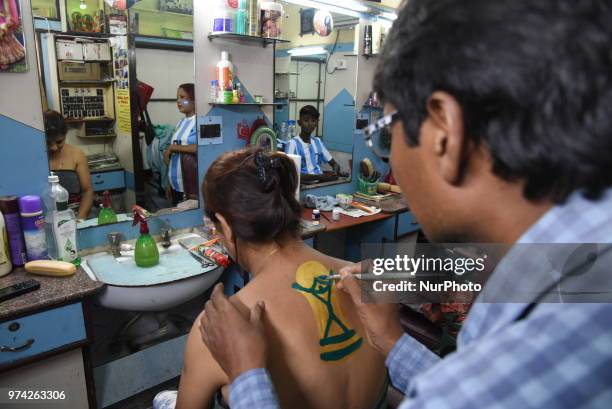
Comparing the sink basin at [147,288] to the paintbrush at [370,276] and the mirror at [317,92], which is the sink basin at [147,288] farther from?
the mirror at [317,92]

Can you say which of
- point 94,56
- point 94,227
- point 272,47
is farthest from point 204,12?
point 94,227

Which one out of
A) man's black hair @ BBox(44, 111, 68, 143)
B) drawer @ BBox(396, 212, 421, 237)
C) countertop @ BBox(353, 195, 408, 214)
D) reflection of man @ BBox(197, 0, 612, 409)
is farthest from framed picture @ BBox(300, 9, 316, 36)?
reflection of man @ BBox(197, 0, 612, 409)

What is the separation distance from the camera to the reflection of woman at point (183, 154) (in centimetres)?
238

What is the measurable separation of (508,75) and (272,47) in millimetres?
2419

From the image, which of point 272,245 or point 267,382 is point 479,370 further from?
point 272,245

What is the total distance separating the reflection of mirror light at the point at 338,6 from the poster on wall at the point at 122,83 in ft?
3.59

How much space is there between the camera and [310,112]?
10.4 ft

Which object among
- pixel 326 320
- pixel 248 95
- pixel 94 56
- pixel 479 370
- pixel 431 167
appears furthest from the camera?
pixel 248 95

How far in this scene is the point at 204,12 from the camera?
2.34 meters

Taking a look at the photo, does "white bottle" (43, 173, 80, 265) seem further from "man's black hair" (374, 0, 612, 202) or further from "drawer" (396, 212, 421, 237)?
"drawer" (396, 212, 421, 237)

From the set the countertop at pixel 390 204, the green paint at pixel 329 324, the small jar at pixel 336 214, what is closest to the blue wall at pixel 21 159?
the green paint at pixel 329 324

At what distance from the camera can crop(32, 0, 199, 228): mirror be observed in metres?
1.91

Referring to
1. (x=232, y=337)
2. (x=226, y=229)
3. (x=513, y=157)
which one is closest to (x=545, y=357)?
(x=513, y=157)

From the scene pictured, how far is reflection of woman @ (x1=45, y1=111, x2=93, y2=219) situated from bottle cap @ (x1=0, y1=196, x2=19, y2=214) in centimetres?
26
